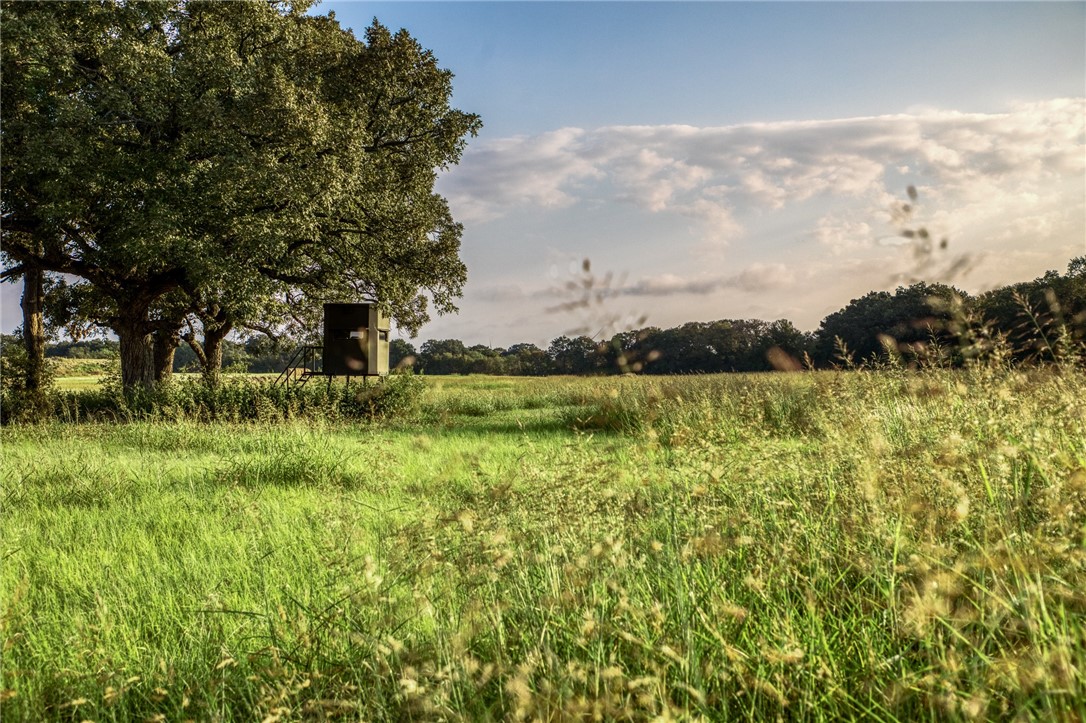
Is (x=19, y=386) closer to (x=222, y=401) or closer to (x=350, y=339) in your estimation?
(x=222, y=401)

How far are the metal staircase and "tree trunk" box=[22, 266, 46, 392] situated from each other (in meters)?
6.64

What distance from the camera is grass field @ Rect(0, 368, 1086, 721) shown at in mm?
2070

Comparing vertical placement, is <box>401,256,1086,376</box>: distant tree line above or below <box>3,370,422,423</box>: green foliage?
above

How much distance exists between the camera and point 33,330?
20.2m

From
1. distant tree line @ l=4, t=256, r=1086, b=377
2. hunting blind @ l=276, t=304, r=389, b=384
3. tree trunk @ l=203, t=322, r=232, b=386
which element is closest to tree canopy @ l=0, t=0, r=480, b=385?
hunting blind @ l=276, t=304, r=389, b=384

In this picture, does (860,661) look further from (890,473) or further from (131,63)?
(131,63)

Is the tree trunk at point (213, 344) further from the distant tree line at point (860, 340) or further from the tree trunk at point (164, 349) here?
the distant tree line at point (860, 340)

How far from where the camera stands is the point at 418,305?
25.1 meters

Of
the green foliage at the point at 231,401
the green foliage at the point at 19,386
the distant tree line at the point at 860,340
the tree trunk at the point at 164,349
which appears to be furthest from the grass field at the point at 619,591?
the tree trunk at the point at 164,349

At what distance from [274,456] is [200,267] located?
396 inches

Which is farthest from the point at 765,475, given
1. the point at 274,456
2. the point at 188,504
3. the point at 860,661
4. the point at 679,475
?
the point at 274,456

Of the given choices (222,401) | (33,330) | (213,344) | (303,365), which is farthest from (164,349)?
(222,401)

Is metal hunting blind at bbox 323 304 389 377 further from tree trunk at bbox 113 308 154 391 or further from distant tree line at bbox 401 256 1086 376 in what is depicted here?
tree trunk at bbox 113 308 154 391

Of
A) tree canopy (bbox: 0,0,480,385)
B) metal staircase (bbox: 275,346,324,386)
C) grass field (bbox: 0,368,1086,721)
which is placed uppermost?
tree canopy (bbox: 0,0,480,385)
